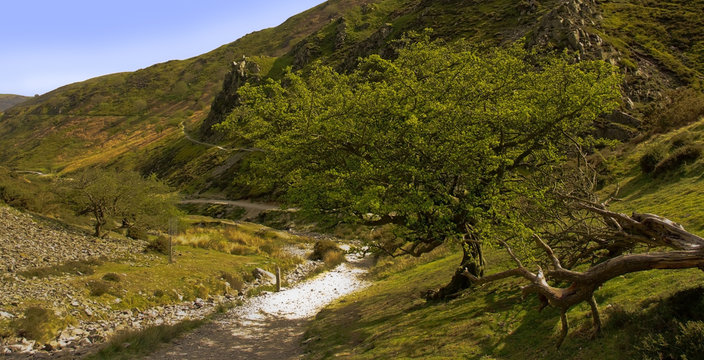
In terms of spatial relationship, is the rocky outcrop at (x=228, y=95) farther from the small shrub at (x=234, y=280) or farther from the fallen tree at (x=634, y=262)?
the fallen tree at (x=634, y=262)

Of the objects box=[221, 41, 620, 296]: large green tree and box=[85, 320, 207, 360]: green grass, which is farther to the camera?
box=[85, 320, 207, 360]: green grass

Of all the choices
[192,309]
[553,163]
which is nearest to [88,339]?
[192,309]

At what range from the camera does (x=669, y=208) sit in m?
17.3

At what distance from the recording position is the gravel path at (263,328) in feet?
53.7

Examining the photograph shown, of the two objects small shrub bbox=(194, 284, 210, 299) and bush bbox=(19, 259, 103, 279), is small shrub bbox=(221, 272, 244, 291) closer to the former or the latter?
small shrub bbox=(194, 284, 210, 299)

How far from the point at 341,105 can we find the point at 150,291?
15211mm

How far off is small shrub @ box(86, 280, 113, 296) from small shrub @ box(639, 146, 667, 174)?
33.0 meters

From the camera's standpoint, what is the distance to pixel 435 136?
15.0 metres

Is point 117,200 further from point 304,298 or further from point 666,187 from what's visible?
point 666,187

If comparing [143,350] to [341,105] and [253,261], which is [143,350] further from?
[253,261]

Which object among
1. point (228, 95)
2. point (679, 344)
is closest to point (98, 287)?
point (679, 344)

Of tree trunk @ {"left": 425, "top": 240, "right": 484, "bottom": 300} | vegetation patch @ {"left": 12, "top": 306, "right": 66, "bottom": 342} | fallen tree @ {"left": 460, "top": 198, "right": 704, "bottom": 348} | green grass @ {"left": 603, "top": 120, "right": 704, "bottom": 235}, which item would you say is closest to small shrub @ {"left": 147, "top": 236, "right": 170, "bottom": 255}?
vegetation patch @ {"left": 12, "top": 306, "right": 66, "bottom": 342}

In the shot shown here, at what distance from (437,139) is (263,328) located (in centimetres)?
1232

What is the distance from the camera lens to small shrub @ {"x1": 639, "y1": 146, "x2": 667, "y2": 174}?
27.1m
